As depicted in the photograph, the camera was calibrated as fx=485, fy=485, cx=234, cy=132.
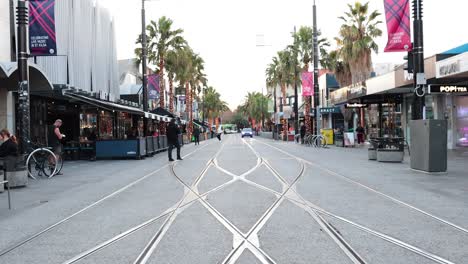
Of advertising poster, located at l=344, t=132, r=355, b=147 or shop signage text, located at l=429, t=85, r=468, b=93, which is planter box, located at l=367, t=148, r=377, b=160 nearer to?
shop signage text, located at l=429, t=85, r=468, b=93

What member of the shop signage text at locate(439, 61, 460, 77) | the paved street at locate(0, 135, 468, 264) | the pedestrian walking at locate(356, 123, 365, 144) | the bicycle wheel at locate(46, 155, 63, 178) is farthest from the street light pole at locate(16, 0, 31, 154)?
→ the pedestrian walking at locate(356, 123, 365, 144)

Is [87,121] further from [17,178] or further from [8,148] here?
[17,178]

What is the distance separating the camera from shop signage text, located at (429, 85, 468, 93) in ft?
73.5

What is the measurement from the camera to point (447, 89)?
22.6m

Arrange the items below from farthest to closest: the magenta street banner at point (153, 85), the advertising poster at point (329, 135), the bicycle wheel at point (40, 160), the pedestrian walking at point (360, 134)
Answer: the advertising poster at point (329, 135) < the magenta street banner at point (153, 85) < the pedestrian walking at point (360, 134) < the bicycle wheel at point (40, 160)

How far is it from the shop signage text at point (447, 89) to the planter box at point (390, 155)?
559 cm

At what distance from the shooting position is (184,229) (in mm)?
7199

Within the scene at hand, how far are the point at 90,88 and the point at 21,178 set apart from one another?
695 inches

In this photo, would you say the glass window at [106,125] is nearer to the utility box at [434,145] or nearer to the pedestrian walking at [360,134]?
the pedestrian walking at [360,134]

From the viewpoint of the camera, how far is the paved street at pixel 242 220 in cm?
581

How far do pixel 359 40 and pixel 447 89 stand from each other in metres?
16.1

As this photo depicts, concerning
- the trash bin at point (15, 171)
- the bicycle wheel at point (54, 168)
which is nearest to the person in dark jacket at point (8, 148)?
the trash bin at point (15, 171)

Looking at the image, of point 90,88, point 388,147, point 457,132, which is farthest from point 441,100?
point 90,88

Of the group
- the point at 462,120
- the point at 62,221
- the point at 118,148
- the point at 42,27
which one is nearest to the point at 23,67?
the point at 42,27
